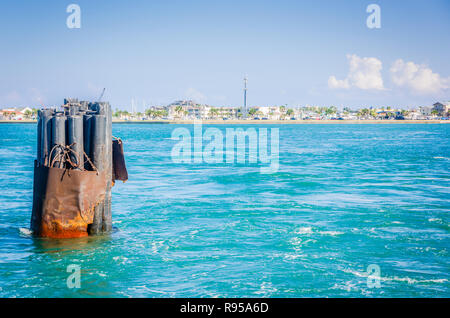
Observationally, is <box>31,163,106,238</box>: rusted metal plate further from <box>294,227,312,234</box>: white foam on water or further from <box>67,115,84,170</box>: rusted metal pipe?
<box>294,227,312,234</box>: white foam on water

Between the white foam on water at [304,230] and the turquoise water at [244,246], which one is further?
the white foam on water at [304,230]

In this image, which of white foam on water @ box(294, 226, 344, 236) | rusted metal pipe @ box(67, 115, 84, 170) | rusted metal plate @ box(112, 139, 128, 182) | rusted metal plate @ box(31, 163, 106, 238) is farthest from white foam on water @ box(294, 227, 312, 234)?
rusted metal pipe @ box(67, 115, 84, 170)

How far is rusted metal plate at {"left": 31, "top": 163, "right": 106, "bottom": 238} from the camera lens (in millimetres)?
12219

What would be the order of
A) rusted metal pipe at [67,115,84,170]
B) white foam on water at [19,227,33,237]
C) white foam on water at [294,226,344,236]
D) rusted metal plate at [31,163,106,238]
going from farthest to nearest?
white foam on water at [294,226,344,236]
white foam on water at [19,227,33,237]
rusted metal pipe at [67,115,84,170]
rusted metal plate at [31,163,106,238]

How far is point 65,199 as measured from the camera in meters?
12.3

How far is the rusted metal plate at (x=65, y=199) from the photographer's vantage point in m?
12.2

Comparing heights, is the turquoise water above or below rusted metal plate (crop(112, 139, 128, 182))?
below

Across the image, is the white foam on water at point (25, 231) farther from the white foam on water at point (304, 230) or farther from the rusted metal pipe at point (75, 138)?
the white foam on water at point (304, 230)

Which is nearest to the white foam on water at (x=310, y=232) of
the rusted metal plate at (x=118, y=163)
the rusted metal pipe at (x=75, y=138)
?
the rusted metal plate at (x=118, y=163)

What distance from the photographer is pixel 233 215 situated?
18.2 m

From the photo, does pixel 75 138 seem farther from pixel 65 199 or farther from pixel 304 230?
pixel 304 230
